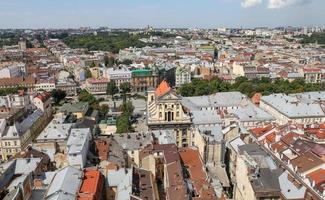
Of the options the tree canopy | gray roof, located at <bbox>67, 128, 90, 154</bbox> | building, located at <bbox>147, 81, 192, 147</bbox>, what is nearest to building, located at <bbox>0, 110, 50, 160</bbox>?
gray roof, located at <bbox>67, 128, 90, 154</bbox>

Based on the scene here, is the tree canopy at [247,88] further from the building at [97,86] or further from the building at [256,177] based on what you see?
the building at [256,177]

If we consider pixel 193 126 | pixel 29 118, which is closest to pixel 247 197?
pixel 193 126

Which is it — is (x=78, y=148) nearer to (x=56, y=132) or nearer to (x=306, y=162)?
(x=56, y=132)

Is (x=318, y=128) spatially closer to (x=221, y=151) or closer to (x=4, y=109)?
(x=221, y=151)

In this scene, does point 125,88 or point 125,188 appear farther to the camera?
point 125,88

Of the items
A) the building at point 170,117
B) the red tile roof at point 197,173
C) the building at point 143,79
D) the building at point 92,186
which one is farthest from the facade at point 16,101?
the building at point 143,79

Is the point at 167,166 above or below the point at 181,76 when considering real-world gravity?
below

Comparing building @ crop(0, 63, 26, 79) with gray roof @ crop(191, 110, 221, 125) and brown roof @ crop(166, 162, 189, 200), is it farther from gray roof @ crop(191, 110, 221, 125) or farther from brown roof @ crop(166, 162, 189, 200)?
brown roof @ crop(166, 162, 189, 200)

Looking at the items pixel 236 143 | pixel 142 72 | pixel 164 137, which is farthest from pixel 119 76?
pixel 236 143
